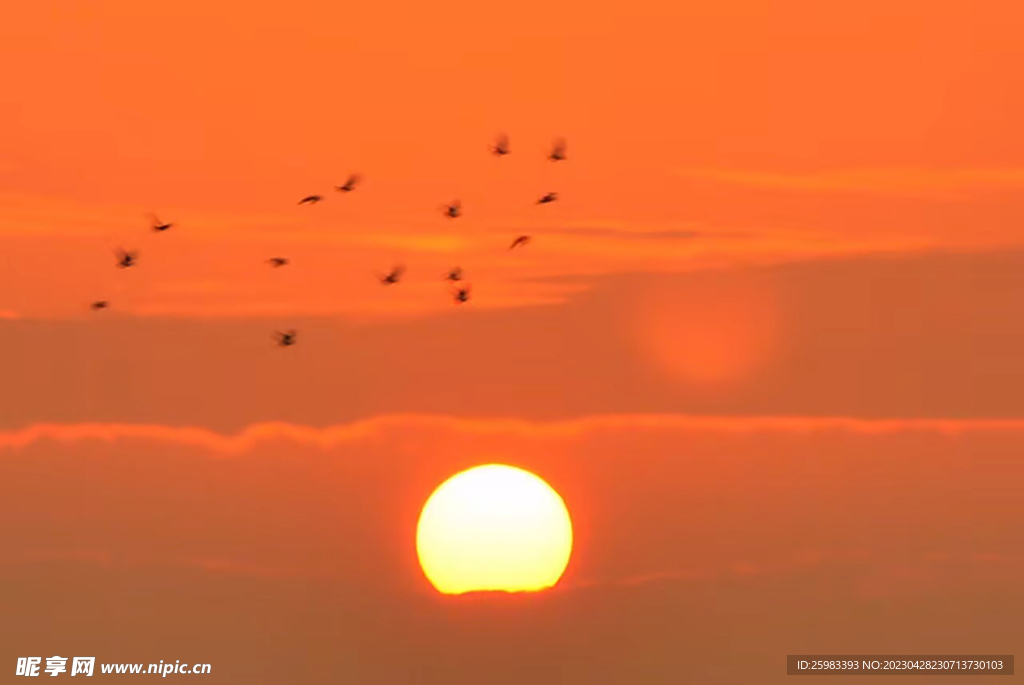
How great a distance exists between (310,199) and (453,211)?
278 cm

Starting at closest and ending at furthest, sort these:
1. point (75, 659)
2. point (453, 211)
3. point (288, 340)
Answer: point (453, 211) → point (288, 340) → point (75, 659)

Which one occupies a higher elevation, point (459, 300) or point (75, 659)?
point (459, 300)

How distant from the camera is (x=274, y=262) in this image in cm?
1201

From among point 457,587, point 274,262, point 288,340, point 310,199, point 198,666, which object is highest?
point 310,199

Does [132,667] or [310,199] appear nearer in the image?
[310,199]

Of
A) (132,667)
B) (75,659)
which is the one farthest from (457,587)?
(75,659)

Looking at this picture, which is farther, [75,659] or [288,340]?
[75,659]

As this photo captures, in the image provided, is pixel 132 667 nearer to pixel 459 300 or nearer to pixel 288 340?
pixel 288 340

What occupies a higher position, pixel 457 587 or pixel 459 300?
pixel 459 300

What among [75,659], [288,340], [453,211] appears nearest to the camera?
[453,211]

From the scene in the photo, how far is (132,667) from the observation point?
1351 centimetres

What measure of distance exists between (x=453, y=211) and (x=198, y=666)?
1137 centimetres

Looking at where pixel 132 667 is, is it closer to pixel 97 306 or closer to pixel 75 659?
pixel 75 659

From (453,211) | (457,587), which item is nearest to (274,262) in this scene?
(453,211)
